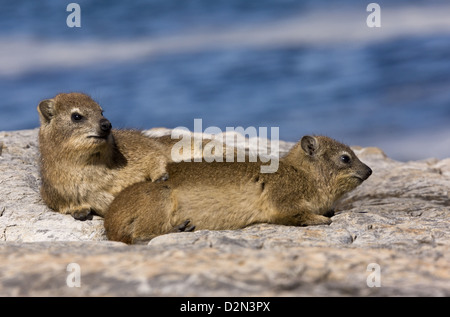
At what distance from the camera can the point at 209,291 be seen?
450 cm

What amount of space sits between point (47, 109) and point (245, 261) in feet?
13.8

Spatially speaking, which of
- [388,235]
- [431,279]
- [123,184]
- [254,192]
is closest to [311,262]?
[431,279]

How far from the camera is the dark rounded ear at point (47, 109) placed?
806 centimetres

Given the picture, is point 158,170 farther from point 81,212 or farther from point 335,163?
point 335,163

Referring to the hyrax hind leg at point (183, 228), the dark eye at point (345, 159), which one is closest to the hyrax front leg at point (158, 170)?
the hyrax hind leg at point (183, 228)

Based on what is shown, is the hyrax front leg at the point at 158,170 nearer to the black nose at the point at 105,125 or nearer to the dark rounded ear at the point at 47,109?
the black nose at the point at 105,125

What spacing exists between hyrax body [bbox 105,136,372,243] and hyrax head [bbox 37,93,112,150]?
81 centimetres

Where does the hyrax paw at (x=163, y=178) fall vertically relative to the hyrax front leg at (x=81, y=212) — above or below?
above

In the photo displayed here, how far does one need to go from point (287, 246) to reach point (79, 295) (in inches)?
82.3

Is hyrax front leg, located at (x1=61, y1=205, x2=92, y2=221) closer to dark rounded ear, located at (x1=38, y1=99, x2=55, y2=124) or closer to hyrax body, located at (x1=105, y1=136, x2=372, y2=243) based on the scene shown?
hyrax body, located at (x1=105, y1=136, x2=372, y2=243)

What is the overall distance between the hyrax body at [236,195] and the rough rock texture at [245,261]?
33 centimetres

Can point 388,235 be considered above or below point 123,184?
below
